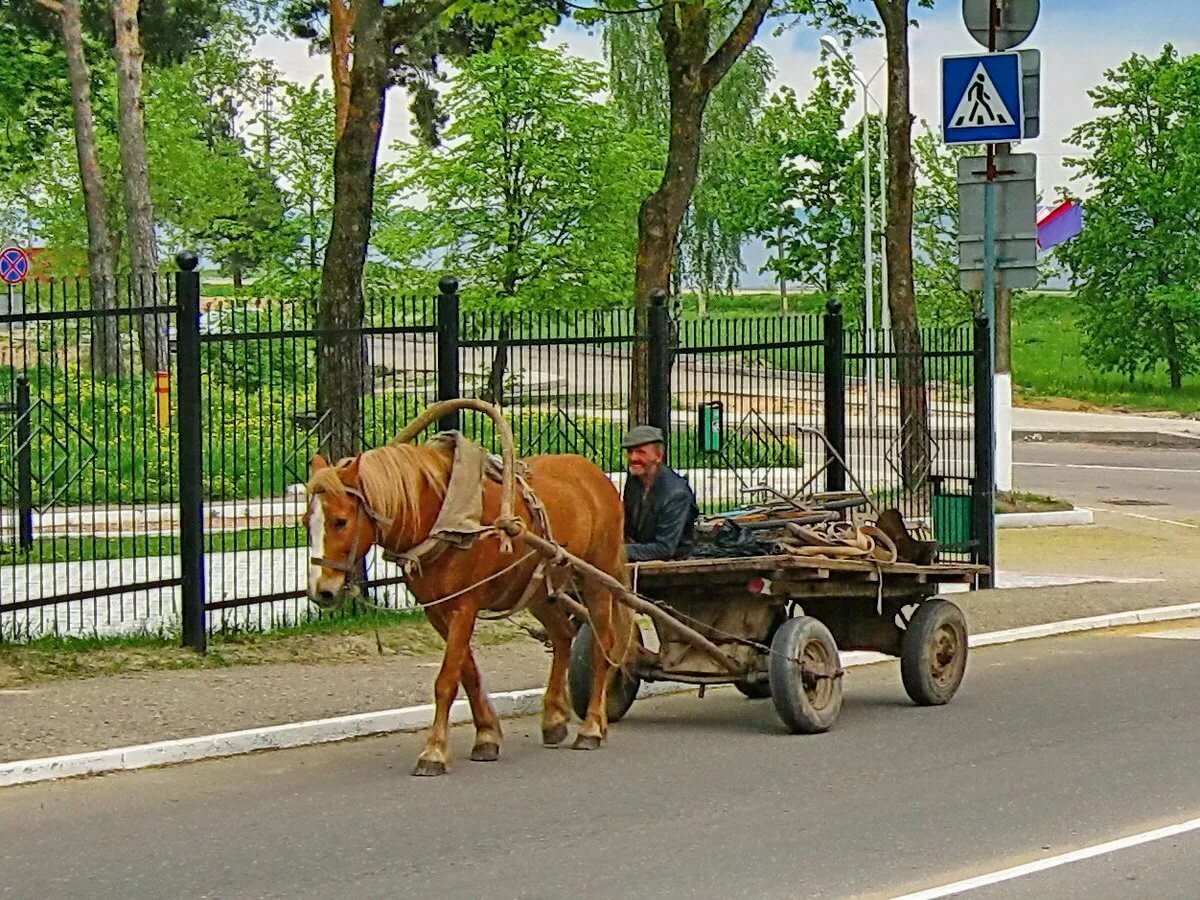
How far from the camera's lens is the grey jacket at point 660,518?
12.0m

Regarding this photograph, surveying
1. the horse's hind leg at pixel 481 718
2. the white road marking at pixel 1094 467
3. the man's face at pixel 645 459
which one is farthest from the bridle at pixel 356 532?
the white road marking at pixel 1094 467

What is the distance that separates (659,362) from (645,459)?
15.1ft

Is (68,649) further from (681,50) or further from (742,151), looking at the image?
(742,151)

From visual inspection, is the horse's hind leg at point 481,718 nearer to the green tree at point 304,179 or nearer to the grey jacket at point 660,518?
the grey jacket at point 660,518

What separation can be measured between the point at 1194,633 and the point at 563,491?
25.3 ft

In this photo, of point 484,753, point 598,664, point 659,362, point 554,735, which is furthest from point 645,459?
point 659,362

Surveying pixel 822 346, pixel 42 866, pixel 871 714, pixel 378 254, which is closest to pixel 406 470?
pixel 42 866

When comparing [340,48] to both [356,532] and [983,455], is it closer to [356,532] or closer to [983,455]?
[983,455]

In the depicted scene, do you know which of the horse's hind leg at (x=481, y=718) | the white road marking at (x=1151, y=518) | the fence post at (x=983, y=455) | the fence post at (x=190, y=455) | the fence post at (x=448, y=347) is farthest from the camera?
the white road marking at (x=1151, y=518)

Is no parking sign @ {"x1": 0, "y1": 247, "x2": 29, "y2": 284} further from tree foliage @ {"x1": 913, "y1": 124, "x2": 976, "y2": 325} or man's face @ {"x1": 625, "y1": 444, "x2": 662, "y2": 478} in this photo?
man's face @ {"x1": 625, "y1": 444, "x2": 662, "y2": 478}

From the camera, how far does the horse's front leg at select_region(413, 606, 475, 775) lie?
10578mm

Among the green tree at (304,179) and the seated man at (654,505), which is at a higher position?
the green tree at (304,179)

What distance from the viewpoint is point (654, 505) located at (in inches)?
480

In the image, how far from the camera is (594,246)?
47.3 meters
